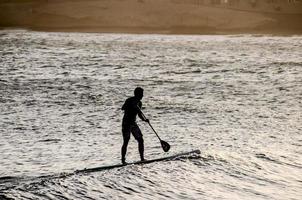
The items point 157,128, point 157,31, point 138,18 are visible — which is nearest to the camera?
point 157,128

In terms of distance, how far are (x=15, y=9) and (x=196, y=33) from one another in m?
40.1

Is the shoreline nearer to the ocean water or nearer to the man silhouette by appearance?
the ocean water

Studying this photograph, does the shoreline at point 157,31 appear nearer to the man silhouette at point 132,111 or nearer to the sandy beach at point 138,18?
the sandy beach at point 138,18

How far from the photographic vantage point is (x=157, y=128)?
69.4 feet

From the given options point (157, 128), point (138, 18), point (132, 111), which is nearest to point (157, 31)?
point (138, 18)

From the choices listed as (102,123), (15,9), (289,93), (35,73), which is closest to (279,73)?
(289,93)

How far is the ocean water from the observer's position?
41.5 ft

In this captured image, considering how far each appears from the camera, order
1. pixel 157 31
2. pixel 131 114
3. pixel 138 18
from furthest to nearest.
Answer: pixel 138 18 < pixel 157 31 < pixel 131 114

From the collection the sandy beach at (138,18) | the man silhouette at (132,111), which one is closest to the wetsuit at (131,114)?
the man silhouette at (132,111)

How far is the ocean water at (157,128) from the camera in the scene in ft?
41.5

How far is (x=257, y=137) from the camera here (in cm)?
1952

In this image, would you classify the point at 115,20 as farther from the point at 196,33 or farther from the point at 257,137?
the point at 257,137

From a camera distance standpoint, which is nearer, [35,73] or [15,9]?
[35,73]

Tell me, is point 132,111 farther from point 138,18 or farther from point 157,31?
point 138,18
